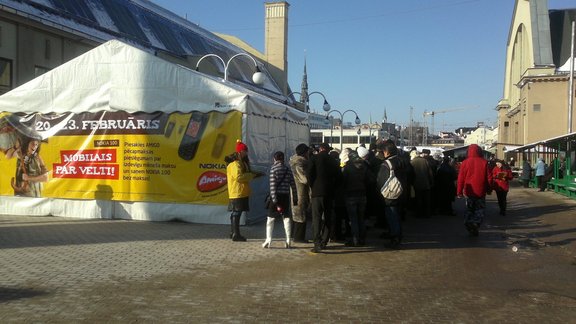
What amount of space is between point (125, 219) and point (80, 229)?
4.29 feet

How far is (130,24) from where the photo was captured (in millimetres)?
28188

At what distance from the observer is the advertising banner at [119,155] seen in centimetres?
1068

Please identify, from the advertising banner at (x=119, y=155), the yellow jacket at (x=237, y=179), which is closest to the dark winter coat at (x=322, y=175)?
the yellow jacket at (x=237, y=179)

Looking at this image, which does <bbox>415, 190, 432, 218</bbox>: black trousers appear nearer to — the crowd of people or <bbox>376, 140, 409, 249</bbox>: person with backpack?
the crowd of people

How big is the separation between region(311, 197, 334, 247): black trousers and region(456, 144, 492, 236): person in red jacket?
3.12 meters

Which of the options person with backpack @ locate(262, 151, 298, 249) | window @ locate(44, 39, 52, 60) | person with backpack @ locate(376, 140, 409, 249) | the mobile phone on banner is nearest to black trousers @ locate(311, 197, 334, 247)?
person with backpack @ locate(262, 151, 298, 249)

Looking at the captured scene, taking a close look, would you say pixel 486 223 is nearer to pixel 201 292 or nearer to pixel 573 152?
pixel 201 292

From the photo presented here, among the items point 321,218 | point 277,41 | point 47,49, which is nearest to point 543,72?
point 277,41

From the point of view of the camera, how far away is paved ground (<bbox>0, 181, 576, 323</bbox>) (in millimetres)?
5301

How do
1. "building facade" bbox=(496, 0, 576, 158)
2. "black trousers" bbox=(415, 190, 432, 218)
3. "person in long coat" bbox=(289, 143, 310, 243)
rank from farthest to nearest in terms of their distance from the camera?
"building facade" bbox=(496, 0, 576, 158)
"black trousers" bbox=(415, 190, 432, 218)
"person in long coat" bbox=(289, 143, 310, 243)

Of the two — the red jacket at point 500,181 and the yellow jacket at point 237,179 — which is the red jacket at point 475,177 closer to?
the red jacket at point 500,181

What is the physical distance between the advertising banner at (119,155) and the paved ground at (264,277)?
3.04 feet

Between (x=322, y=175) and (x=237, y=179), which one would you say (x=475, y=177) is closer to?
(x=322, y=175)

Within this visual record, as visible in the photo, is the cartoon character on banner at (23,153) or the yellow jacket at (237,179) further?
the cartoon character on banner at (23,153)
